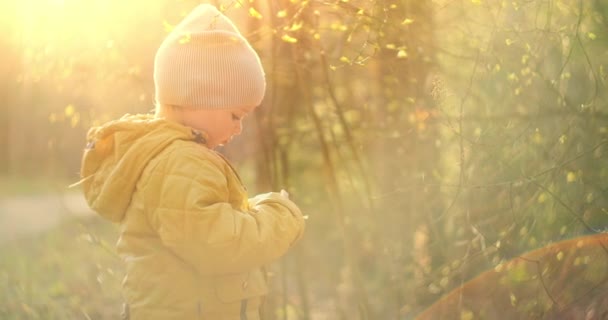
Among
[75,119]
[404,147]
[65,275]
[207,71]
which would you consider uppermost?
[207,71]

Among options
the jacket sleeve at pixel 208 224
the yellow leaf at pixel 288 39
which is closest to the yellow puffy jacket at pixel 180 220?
the jacket sleeve at pixel 208 224

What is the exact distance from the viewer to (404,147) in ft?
18.1

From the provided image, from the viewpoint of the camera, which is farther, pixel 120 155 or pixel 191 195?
pixel 120 155

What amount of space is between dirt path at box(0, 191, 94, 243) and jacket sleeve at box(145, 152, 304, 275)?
3159 mm

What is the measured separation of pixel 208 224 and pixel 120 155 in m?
0.33

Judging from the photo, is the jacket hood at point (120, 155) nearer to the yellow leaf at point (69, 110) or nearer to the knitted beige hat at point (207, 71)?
the knitted beige hat at point (207, 71)

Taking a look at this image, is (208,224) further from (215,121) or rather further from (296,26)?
(296,26)

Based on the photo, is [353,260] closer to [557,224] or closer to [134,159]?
[557,224]

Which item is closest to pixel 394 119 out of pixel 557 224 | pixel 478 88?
Result: pixel 478 88

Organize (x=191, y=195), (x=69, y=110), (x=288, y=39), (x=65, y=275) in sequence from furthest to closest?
(x=65, y=275), (x=69, y=110), (x=288, y=39), (x=191, y=195)

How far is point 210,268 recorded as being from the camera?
3.13 m

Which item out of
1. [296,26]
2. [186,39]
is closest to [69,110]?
[296,26]

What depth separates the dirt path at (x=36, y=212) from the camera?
6.30 meters

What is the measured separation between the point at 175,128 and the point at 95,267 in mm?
2829
